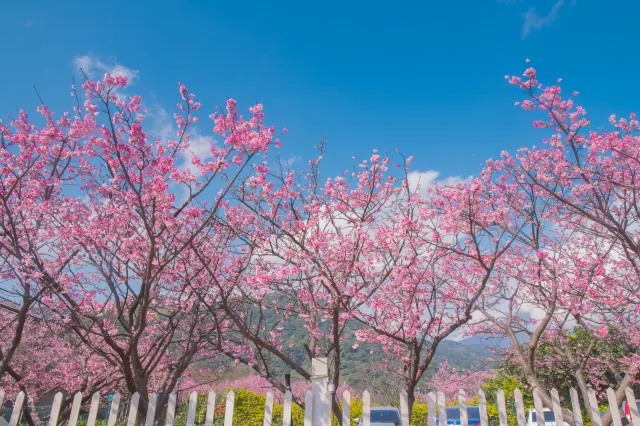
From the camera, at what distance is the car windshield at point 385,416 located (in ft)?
41.8

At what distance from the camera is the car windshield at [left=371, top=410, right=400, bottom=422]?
502 inches

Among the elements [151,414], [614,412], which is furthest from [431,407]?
[151,414]

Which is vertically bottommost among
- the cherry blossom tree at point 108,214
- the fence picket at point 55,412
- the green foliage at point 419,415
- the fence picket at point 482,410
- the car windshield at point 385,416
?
the green foliage at point 419,415

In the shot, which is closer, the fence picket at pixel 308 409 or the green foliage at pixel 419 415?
the fence picket at pixel 308 409

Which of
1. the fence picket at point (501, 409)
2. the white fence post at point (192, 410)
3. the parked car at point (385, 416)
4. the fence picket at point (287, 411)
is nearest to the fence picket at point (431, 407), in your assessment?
the fence picket at point (501, 409)

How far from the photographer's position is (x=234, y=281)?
5.08 m

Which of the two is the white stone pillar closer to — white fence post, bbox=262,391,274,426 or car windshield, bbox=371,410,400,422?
white fence post, bbox=262,391,274,426

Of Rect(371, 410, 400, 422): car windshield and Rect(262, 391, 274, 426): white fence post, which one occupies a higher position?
Rect(262, 391, 274, 426): white fence post

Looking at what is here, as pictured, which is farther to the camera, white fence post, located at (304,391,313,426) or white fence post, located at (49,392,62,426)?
white fence post, located at (49,392,62,426)

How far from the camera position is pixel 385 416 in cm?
1282

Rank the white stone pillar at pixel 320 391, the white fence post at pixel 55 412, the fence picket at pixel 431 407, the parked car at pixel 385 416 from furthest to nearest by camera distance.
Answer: the parked car at pixel 385 416, the white fence post at pixel 55 412, the white stone pillar at pixel 320 391, the fence picket at pixel 431 407

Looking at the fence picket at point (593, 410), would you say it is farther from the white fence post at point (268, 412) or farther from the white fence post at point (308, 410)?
the white fence post at point (268, 412)

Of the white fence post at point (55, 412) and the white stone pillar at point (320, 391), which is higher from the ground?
the white stone pillar at point (320, 391)

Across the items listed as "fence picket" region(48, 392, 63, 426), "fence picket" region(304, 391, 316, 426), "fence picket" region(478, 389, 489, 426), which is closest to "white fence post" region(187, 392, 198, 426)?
"fence picket" region(304, 391, 316, 426)
